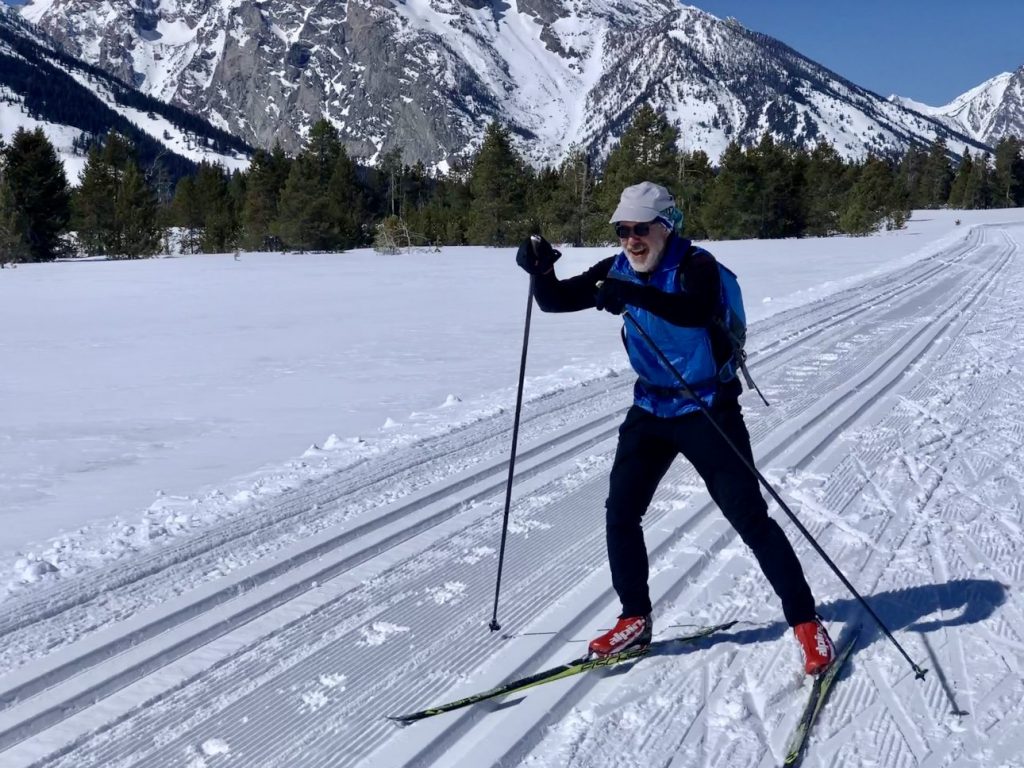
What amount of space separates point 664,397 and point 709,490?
0.38 metres

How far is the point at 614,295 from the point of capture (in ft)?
10.2

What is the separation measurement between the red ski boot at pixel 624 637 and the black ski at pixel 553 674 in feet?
0.07

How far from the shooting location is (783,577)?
10.8ft

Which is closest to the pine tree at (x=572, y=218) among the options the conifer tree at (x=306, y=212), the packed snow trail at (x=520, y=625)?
the conifer tree at (x=306, y=212)

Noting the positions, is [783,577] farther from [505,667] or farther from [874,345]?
[874,345]

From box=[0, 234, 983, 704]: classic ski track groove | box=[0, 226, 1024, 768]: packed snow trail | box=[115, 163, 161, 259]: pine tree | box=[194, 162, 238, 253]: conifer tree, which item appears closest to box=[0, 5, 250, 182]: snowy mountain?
box=[194, 162, 238, 253]: conifer tree

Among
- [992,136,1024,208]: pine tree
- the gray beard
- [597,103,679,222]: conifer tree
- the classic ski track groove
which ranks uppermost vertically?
[992,136,1024,208]: pine tree

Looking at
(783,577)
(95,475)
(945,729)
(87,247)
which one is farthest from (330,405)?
(87,247)

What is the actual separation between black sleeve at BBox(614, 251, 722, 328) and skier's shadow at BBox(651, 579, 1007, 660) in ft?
4.46

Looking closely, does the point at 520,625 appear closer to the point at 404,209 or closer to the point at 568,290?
the point at 568,290

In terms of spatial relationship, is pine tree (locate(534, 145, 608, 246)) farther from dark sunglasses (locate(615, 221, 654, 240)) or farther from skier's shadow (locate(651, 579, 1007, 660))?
dark sunglasses (locate(615, 221, 654, 240))

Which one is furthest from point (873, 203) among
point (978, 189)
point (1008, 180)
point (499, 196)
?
point (1008, 180)

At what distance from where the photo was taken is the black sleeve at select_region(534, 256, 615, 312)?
11.1 ft

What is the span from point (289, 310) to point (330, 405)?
30.4 feet
